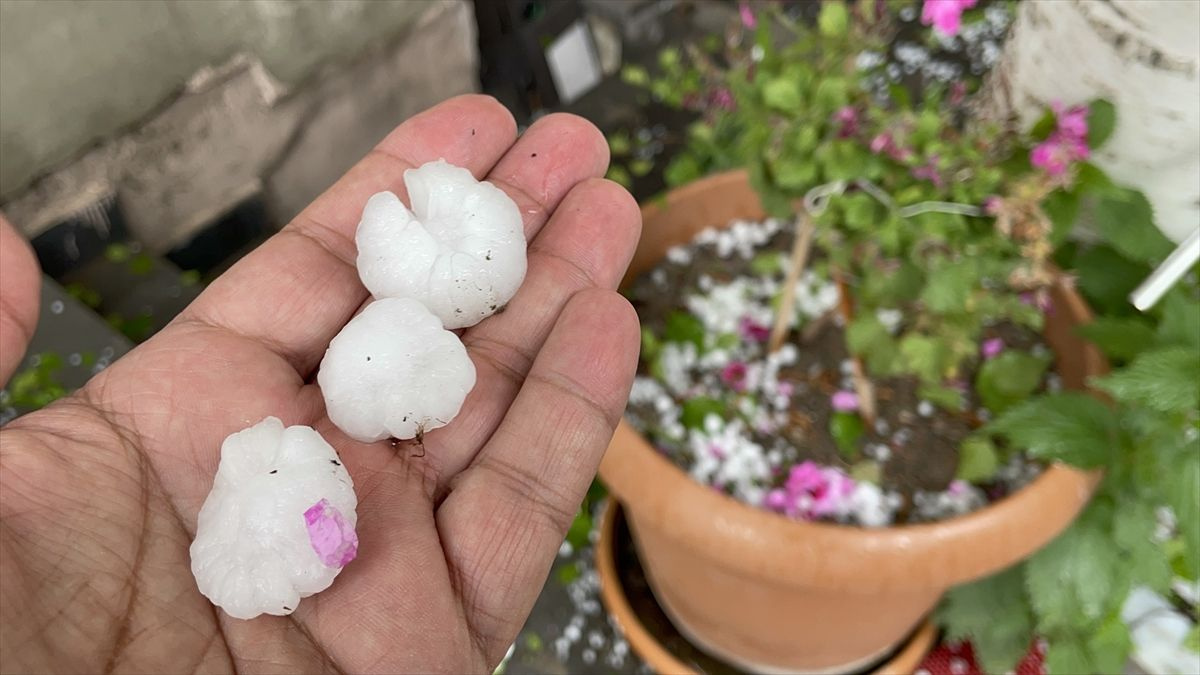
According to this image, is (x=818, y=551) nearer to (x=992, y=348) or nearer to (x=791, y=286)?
(x=791, y=286)

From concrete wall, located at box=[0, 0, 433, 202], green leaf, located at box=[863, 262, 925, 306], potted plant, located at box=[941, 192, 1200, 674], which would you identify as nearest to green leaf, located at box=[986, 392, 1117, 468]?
potted plant, located at box=[941, 192, 1200, 674]

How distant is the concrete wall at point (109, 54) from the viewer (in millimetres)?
1399

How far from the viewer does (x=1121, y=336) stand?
1.25 meters

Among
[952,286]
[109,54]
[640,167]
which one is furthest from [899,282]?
[109,54]

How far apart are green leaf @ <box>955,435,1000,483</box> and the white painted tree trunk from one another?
408 millimetres

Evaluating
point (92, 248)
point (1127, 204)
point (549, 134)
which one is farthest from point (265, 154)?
point (1127, 204)

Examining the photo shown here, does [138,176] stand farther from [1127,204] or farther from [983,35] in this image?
[983,35]

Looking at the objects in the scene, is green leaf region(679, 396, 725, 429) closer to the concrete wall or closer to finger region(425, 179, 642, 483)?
finger region(425, 179, 642, 483)

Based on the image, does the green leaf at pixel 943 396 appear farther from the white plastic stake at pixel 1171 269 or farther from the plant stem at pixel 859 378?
the white plastic stake at pixel 1171 269

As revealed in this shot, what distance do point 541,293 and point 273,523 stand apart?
433mm

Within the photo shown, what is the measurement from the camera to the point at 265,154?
1856mm

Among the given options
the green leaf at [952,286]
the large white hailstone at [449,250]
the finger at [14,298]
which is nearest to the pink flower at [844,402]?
the green leaf at [952,286]

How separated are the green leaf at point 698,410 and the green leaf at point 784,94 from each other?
0.52 m

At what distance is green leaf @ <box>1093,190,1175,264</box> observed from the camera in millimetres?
1156
